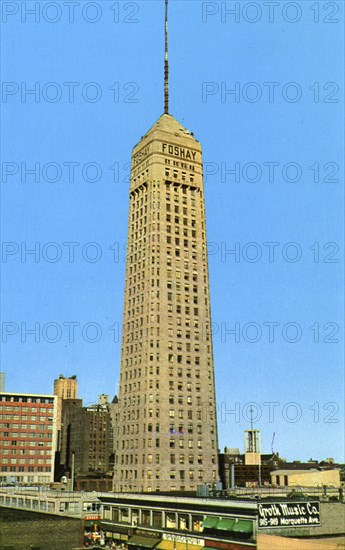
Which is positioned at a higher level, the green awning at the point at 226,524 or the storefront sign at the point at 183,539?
the green awning at the point at 226,524

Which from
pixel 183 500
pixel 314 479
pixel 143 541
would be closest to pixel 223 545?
pixel 183 500

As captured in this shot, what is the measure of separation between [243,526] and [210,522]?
25.4 feet

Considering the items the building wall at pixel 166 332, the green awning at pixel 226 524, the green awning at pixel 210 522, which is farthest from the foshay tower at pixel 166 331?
the green awning at pixel 226 524

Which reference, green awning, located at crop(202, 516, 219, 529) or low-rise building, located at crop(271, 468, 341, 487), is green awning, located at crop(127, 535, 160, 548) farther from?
low-rise building, located at crop(271, 468, 341, 487)

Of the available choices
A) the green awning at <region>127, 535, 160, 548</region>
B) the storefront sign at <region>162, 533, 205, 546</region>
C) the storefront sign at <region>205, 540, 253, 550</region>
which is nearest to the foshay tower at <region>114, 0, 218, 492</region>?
the green awning at <region>127, 535, 160, 548</region>

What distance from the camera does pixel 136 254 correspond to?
14650cm

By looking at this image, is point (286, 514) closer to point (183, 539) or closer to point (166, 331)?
point (183, 539)

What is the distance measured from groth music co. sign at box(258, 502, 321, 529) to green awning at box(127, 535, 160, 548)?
23579 mm

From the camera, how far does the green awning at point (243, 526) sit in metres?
68.5

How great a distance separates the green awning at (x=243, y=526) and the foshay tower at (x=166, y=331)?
58946mm

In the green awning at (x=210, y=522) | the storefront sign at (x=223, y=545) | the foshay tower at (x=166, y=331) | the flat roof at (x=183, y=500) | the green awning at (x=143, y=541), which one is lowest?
the green awning at (x=143, y=541)

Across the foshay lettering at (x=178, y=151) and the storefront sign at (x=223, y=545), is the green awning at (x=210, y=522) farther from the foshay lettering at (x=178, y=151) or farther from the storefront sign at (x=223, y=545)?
the foshay lettering at (x=178, y=151)

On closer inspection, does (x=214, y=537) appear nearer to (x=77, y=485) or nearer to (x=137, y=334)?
(x=137, y=334)

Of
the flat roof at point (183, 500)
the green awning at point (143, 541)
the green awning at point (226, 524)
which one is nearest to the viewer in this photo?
the green awning at point (226, 524)
